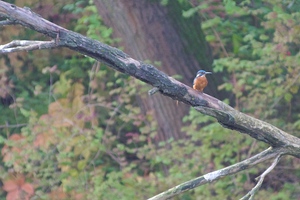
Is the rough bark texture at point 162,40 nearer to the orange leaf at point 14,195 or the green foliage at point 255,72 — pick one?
the green foliage at point 255,72

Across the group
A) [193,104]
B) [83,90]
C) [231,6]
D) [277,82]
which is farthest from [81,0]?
[193,104]

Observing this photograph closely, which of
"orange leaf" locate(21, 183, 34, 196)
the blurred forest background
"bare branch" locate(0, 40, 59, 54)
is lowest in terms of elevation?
"orange leaf" locate(21, 183, 34, 196)

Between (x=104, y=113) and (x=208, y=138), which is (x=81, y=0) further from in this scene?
(x=208, y=138)

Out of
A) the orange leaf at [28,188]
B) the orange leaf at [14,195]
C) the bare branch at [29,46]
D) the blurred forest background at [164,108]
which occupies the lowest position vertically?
the orange leaf at [14,195]

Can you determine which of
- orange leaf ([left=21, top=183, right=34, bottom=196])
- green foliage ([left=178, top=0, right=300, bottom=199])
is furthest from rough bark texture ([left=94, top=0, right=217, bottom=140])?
orange leaf ([left=21, top=183, right=34, bottom=196])

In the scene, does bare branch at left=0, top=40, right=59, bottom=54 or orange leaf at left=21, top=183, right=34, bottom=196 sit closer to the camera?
bare branch at left=0, top=40, right=59, bottom=54

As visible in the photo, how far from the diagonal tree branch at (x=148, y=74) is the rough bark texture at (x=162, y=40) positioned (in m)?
2.66

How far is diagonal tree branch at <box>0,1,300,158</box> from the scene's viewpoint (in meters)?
2.89

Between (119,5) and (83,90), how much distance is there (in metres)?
1.20

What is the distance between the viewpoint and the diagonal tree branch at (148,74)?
2.89 m

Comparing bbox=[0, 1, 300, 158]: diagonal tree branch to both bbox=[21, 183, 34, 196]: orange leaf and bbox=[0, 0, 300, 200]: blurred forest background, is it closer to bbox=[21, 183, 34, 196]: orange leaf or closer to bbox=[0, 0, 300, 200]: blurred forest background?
bbox=[0, 0, 300, 200]: blurred forest background

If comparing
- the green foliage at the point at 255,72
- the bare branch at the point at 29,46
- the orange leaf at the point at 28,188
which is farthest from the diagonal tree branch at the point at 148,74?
the orange leaf at the point at 28,188

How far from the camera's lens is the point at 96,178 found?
19.8 ft

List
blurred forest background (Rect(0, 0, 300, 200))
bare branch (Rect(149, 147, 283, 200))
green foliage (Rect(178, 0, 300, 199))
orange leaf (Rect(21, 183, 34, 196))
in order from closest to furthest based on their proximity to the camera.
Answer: bare branch (Rect(149, 147, 283, 200)), green foliage (Rect(178, 0, 300, 199)), blurred forest background (Rect(0, 0, 300, 200)), orange leaf (Rect(21, 183, 34, 196))
